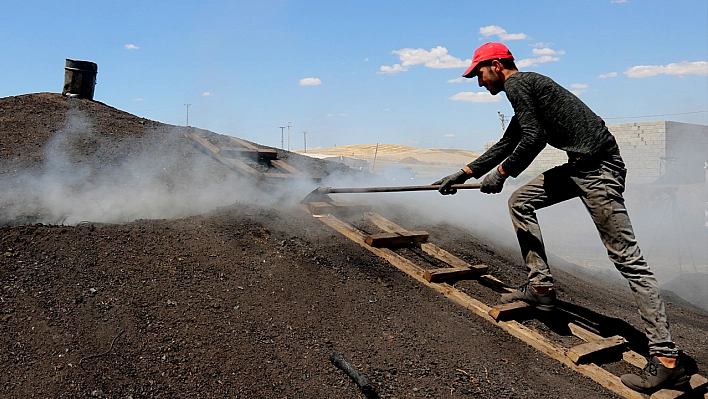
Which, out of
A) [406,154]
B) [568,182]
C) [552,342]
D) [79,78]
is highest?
[406,154]

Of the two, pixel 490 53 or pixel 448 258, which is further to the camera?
pixel 448 258

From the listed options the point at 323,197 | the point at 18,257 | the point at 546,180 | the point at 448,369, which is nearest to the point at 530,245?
the point at 546,180

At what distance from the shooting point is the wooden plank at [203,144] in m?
6.72

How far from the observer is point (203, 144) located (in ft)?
22.8

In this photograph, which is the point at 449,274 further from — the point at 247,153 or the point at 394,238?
the point at 247,153

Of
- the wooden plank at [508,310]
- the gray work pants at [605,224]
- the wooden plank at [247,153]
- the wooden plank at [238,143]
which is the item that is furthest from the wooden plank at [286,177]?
the wooden plank at [508,310]

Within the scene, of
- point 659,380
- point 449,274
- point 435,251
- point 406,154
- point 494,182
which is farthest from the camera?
point 406,154

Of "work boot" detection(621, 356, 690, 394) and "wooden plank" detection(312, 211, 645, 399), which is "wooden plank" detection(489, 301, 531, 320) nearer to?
"wooden plank" detection(312, 211, 645, 399)

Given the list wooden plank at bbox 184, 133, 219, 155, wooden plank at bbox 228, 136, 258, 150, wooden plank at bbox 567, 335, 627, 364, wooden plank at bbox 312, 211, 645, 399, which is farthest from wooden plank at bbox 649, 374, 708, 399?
wooden plank at bbox 228, 136, 258, 150

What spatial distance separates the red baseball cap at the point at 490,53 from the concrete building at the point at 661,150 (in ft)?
73.5

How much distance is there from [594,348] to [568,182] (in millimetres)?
1077

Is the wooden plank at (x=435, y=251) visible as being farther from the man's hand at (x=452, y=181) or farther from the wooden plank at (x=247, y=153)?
the wooden plank at (x=247, y=153)

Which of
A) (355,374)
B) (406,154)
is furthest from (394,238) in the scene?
(406,154)

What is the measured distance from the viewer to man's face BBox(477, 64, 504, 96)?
3.42m
